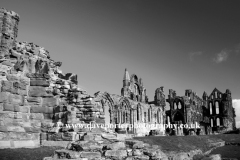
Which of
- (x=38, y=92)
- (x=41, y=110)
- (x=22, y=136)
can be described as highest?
(x=38, y=92)

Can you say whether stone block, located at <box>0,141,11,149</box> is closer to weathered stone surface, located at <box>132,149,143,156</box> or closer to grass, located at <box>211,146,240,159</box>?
weathered stone surface, located at <box>132,149,143,156</box>

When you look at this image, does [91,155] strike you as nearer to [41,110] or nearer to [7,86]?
[41,110]

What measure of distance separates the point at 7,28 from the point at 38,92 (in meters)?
8.46

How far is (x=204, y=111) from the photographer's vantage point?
216 feet

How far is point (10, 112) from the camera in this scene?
8961 mm

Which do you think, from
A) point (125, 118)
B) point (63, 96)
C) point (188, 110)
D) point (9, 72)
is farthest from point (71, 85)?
point (188, 110)

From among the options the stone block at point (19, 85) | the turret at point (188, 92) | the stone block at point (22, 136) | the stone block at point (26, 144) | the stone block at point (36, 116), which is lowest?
the stone block at point (26, 144)

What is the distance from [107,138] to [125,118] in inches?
1296

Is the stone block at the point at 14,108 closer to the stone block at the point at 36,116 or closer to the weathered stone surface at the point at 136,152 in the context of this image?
the stone block at the point at 36,116

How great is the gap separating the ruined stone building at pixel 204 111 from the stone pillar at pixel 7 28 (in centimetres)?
4327

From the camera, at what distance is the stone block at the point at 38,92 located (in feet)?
32.9

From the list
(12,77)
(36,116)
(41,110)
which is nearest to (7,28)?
(12,77)

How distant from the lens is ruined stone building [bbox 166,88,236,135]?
187ft

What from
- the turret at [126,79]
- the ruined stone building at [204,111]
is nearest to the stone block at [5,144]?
the turret at [126,79]
